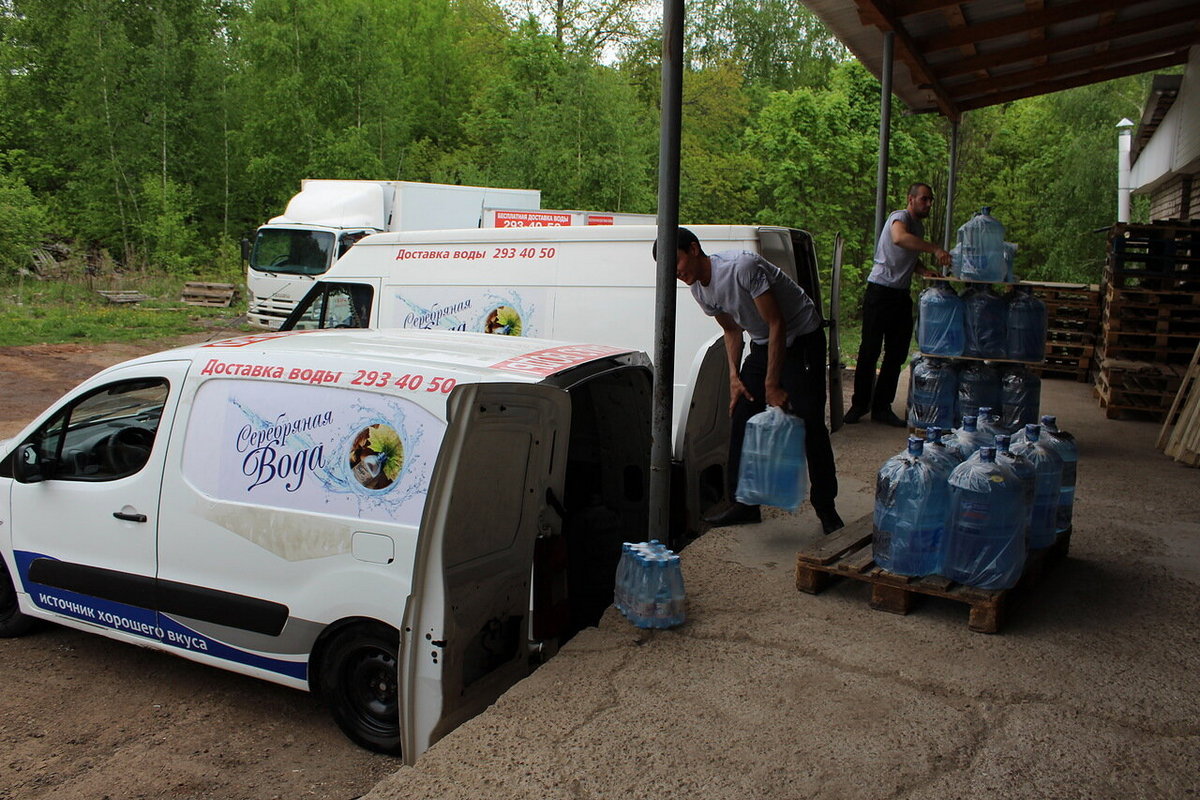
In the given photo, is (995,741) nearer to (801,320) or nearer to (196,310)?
(801,320)

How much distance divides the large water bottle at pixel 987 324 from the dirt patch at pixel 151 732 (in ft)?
18.5

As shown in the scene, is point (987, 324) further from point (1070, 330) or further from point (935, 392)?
point (1070, 330)

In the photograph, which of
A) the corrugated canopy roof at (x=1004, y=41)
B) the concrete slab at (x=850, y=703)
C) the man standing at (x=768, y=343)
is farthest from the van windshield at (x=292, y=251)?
the concrete slab at (x=850, y=703)

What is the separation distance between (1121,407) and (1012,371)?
9.58 feet

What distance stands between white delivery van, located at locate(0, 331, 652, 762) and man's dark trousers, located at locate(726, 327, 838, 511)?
34.7 inches

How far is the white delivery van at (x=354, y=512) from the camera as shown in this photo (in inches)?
142

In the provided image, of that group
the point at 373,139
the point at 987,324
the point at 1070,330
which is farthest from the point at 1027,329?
the point at 373,139

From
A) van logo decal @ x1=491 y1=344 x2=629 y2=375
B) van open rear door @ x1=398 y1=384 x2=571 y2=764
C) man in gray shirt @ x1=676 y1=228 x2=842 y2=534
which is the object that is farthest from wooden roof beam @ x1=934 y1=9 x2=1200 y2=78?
van open rear door @ x1=398 y1=384 x2=571 y2=764

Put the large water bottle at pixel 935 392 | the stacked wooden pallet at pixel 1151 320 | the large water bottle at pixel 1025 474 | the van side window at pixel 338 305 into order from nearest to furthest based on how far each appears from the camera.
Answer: the large water bottle at pixel 1025 474, the large water bottle at pixel 935 392, the van side window at pixel 338 305, the stacked wooden pallet at pixel 1151 320

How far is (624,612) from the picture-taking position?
428cm

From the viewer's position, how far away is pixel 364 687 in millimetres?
4035

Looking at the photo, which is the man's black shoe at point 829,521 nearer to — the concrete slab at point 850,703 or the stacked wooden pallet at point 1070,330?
the concrete slab at point 850,703

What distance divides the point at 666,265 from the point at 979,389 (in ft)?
13.2

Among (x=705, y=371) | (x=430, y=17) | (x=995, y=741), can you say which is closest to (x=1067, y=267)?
(x=430, y=17)
